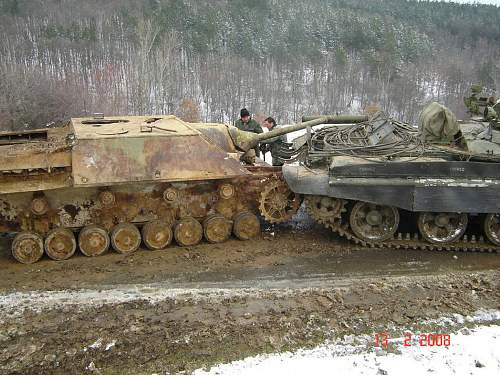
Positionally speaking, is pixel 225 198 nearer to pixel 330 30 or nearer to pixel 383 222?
pixel 383 222

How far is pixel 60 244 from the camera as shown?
720cm

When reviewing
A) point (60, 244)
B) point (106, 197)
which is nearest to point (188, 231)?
point (106, 197)

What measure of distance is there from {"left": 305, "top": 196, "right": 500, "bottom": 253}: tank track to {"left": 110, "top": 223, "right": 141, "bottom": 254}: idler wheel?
8.65 ft

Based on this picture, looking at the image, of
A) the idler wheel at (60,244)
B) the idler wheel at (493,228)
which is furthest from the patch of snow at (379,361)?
the idler wheel at (60,244)

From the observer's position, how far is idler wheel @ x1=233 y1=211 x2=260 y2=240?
8.04m

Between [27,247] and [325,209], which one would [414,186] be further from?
[27,247]

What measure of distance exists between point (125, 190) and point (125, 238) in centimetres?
71

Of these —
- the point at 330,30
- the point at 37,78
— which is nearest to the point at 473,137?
the point at 37,78

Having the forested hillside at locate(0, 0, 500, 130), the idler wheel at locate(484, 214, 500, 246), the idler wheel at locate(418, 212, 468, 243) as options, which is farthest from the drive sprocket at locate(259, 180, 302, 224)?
the forested hillside at locate(0, 0, 500, 130)

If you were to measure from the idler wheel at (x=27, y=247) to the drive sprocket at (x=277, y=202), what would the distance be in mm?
3293

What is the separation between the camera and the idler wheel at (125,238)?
7.42m

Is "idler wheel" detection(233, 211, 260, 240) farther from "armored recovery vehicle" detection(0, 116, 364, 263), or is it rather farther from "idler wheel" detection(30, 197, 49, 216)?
"idler wheel" detection(30, 197, 49, 216)

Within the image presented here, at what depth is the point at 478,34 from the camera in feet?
→ 131

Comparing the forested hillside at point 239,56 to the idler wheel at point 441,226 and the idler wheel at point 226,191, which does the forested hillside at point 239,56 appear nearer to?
the idler wheel at point 226,191
